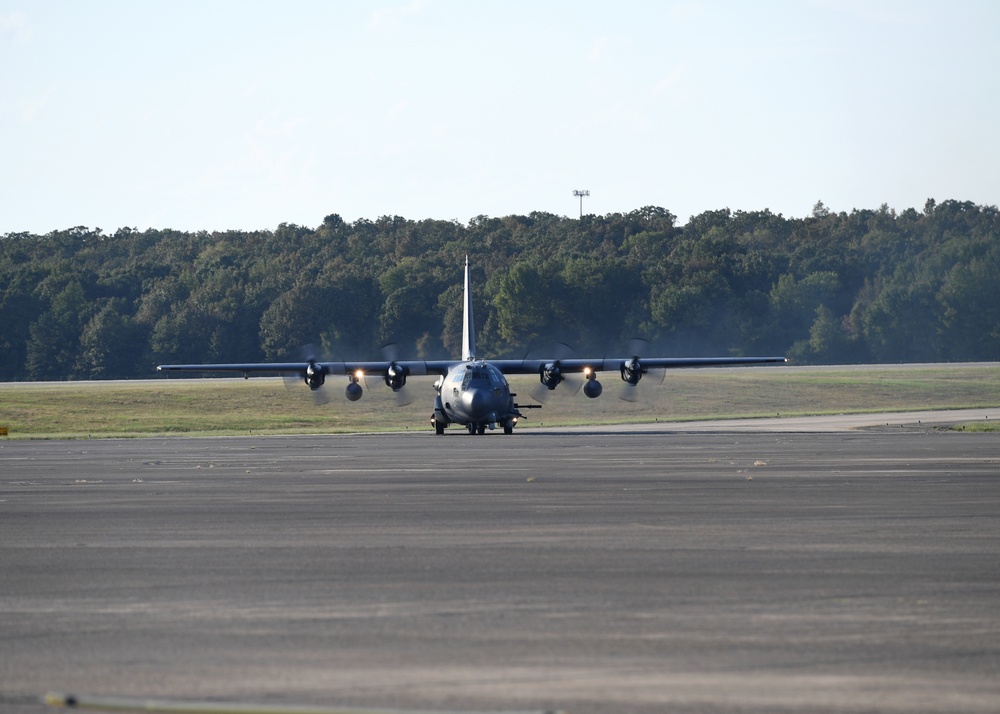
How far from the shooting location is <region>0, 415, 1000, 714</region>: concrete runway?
343 inches

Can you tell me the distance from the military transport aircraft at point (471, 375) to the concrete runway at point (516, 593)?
1048 inches

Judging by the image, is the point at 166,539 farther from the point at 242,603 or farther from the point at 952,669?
the point at 952,669

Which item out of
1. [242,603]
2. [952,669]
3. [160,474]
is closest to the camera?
[952,669]

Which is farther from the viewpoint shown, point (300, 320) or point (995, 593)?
point (300, 320)

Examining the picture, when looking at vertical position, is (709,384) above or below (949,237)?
below

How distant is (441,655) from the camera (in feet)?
31.7

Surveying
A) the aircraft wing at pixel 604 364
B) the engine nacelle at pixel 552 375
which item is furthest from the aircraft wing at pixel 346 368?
the engine nacelle at pixel 552 375

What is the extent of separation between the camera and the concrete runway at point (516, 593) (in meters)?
8.72

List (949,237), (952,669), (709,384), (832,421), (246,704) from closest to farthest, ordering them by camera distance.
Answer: (246,704), (952,669), (832,421), (709,384), (949,237)

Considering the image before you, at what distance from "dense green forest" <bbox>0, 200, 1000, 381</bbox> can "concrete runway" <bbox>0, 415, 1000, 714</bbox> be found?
10841cm

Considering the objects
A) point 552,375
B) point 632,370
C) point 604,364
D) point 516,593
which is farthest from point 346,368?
point 516,593

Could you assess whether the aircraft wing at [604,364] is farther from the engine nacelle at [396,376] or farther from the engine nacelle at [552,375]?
the engine nacelle at [396,376]

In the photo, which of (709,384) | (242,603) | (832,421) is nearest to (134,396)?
(709,384)

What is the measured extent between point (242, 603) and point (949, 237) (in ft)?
529
